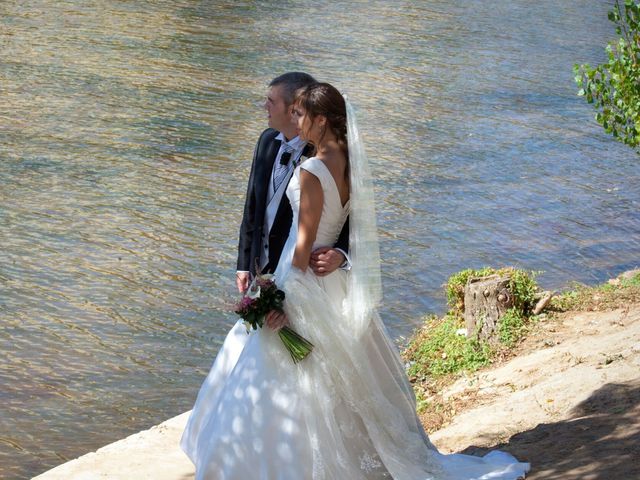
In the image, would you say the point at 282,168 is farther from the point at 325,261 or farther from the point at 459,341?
the point at 459,341

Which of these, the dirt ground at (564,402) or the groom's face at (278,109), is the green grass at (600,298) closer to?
the dirt ground at (564,402)

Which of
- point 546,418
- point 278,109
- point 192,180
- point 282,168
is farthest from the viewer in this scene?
point 192,180

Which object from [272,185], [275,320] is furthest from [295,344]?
[272,185]

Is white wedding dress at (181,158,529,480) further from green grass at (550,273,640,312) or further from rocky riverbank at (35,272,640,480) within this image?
green grass at (550,273,640,312)

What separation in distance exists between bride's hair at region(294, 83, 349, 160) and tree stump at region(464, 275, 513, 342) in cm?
397

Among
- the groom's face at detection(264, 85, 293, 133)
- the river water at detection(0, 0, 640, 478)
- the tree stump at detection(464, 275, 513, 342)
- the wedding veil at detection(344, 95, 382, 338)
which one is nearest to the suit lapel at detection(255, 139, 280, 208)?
the groom's face at detection(264, 85, 293, 133)

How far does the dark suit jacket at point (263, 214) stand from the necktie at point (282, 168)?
43 millimetres

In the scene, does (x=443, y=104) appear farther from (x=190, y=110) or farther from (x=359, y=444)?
(x=359, y=444)

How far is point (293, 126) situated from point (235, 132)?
432 inches

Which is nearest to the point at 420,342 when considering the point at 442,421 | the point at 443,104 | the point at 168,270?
the point at 442,421

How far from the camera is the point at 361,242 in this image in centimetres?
525

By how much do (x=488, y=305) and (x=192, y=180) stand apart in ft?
20.4

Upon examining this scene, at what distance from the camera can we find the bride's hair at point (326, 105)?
5.07 meters

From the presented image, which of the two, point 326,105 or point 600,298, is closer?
point 326,105
